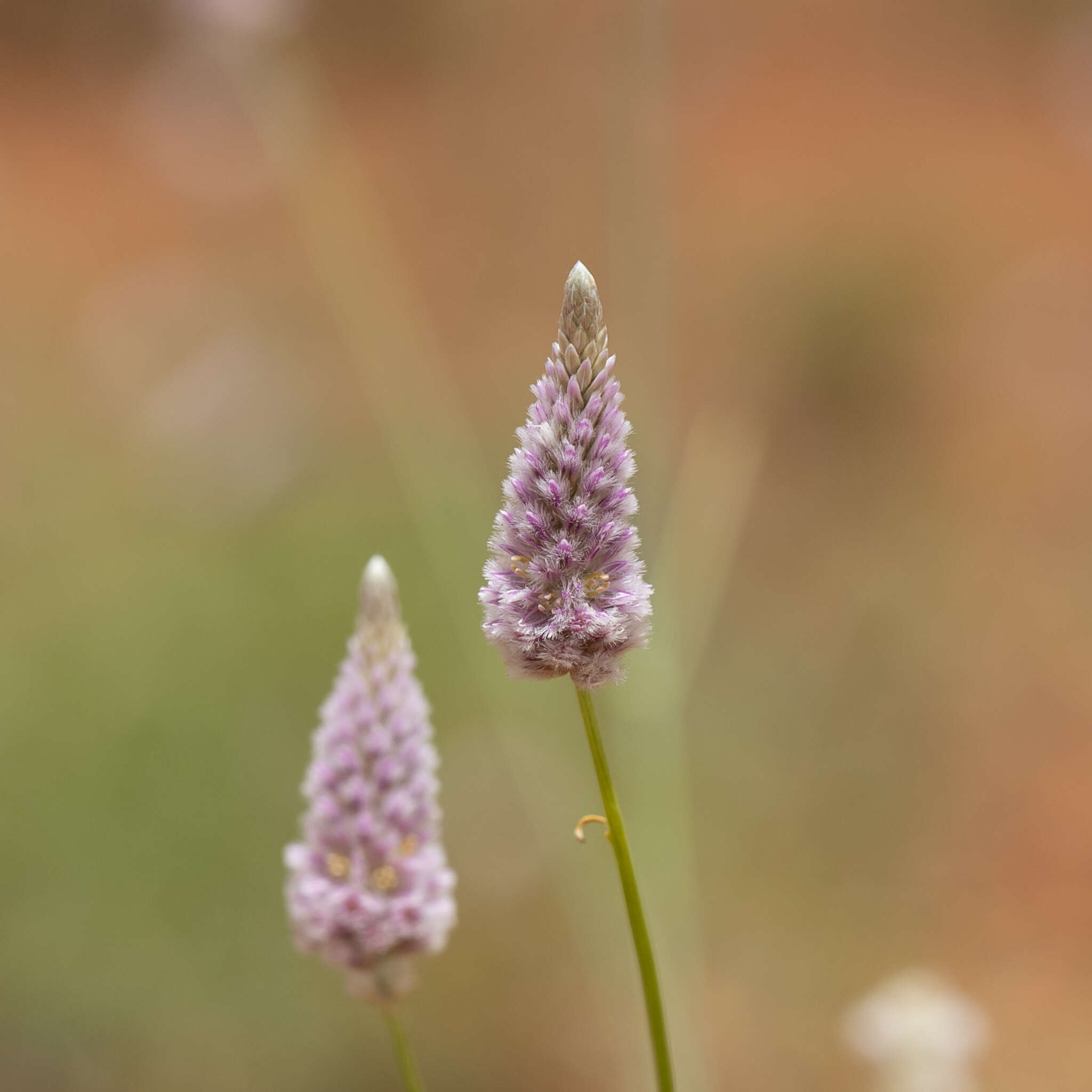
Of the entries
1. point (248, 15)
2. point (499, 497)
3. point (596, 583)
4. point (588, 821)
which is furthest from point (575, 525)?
point (499, 497)

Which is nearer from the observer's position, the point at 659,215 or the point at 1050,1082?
the point at 659,215

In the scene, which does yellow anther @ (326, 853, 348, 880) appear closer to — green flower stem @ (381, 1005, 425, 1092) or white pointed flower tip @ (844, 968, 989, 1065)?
green flower stem @ (381, 1005, 425, 1092)

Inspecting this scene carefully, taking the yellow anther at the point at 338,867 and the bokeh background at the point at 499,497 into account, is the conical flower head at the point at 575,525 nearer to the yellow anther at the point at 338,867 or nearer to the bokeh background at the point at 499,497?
the yellow anther at the point at 338,867

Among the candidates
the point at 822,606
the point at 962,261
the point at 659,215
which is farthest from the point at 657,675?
the point at 962,261

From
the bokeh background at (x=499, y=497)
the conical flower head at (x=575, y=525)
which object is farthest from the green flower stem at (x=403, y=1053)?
the bokeh background at (x=499, y=497)

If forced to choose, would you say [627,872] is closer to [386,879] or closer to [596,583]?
[596,583]

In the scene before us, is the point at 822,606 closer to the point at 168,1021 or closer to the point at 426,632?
the point at 426,632
